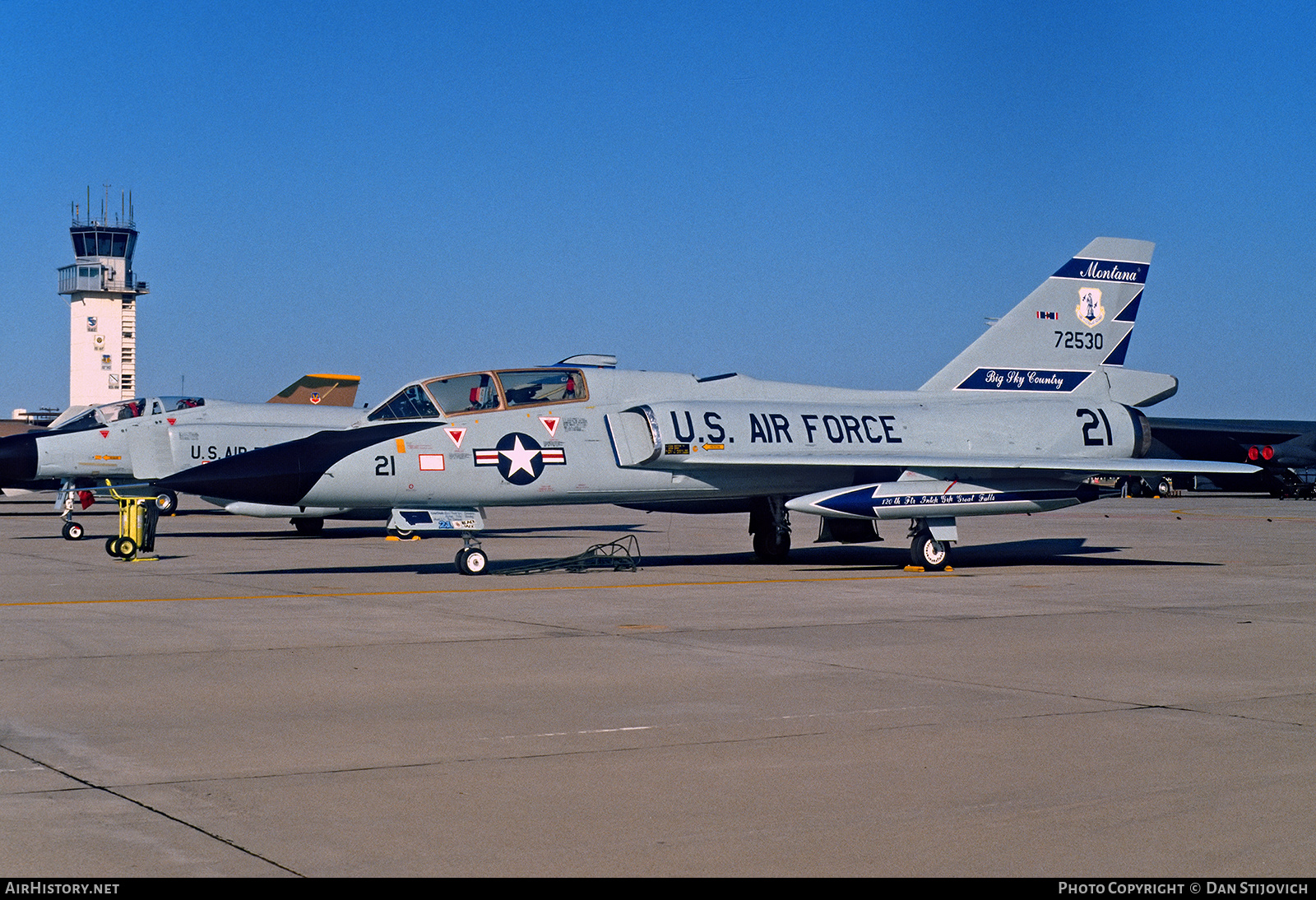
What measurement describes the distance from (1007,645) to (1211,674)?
5.25ft

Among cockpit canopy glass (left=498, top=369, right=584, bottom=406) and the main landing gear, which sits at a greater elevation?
cockpit canopy glass (left=498, top=369, right=584, bottom=406)

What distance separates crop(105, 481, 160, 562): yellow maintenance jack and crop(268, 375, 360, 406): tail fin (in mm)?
13251

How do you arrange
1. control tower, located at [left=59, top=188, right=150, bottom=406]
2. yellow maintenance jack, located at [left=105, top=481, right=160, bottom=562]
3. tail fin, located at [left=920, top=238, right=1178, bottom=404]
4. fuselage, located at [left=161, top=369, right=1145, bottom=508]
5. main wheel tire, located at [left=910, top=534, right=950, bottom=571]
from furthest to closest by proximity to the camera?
control tower, located at [left=59, top=188, right=150, bottom=406], tail fin, located at [left=920, top=238, right=1178, bottom=404], yellow maintenance jack, located at [left=105, top=481, right=160, bottom=562], main wheel tire, located at [left=910, top=534, right=950, bottom=571], fuselage, located at [left=161, top=369, right=1145, bottom=508]

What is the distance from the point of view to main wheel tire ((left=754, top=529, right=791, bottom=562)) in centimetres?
1820

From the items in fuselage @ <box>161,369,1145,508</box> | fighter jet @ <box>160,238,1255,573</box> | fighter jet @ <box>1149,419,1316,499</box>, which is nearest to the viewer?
fuselage @ <box>161,369,1145,508</box>

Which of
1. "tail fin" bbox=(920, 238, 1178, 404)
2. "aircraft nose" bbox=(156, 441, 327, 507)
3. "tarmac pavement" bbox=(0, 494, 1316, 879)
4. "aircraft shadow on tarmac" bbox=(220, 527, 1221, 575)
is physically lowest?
"tarmac pavement" bbox=(0, 494, 1316, 879)

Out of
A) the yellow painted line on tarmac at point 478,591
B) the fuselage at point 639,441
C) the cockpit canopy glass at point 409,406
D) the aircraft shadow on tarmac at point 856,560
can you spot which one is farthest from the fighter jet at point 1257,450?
the cockpit canopy glass at point 409,406

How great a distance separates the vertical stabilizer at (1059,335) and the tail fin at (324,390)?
17432 mm

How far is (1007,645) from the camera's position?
956cm

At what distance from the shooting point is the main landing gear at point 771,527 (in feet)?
59.3

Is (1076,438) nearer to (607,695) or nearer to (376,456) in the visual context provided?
(376,456)

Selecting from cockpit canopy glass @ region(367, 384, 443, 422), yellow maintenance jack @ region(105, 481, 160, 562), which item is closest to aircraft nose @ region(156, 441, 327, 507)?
cockpit canopy glass @ region(367, 384, 443, 422)

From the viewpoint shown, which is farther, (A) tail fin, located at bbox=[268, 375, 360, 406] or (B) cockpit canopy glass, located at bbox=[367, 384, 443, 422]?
(A) tail fin, located at bbox=[268, 375, 360, 406]

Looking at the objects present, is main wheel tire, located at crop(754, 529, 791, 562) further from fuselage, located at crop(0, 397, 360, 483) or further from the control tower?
the control tower
